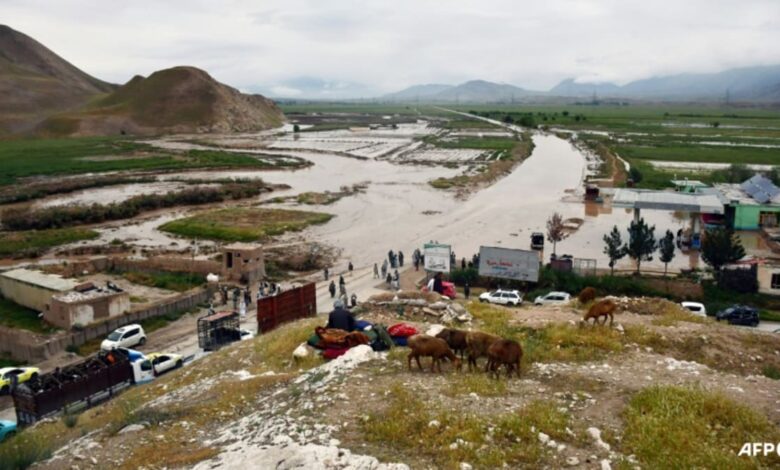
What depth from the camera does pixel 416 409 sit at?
9.90m

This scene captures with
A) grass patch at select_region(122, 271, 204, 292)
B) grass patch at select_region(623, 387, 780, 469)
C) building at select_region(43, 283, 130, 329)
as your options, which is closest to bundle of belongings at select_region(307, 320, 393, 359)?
grass patch at select_region(623, 387, 780, 469)

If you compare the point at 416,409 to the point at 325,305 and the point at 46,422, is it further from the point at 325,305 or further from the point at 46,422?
the point at 325,305

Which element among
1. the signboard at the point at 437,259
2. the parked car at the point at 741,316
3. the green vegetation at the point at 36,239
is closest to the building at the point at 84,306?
the signboard at the point at 437,259

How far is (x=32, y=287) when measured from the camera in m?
27.2

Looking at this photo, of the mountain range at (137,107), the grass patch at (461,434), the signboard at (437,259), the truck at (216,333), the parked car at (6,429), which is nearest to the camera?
the grass patch at (461,434)

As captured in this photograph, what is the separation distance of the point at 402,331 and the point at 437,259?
16739 millimetres

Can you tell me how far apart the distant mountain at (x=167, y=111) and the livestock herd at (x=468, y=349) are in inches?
4834

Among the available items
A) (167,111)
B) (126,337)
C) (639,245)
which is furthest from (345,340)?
(167,111)

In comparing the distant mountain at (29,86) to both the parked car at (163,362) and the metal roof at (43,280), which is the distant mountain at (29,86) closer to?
the metal roof at (43,280)

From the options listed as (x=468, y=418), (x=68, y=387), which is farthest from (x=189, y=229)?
(x=468, y=418)

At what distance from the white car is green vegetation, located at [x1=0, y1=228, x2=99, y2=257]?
98.1 feet

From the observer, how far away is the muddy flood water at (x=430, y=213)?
4147cm

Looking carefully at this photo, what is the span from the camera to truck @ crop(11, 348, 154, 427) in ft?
54.5

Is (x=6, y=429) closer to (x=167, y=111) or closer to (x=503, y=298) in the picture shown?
(x=503, y=298)
